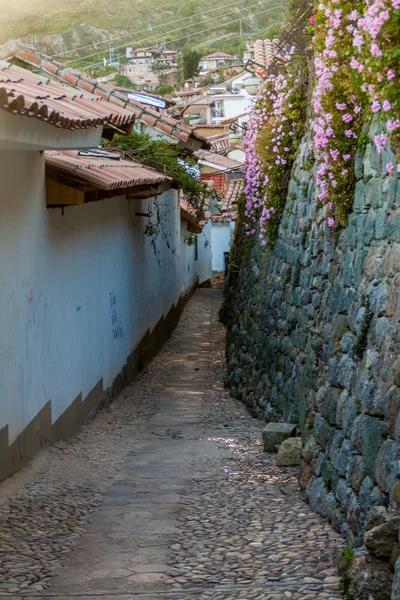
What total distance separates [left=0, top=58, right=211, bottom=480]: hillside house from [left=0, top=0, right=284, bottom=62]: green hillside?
4101 inches

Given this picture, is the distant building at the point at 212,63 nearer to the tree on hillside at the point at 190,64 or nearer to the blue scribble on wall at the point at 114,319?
the tree on hillside at the point at 190,64

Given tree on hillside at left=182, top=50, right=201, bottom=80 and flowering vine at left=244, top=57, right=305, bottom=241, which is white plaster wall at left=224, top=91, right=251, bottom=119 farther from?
flowering vine at left=244, top=57, right=305, bottom=241

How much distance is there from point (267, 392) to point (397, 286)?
617 cm

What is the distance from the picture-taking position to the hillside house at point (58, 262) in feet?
23.8

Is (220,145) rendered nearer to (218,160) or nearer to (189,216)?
(218,160)

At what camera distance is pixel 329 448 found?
6.48m

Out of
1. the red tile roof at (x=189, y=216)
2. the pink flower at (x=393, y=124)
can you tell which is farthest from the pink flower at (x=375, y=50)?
the red tile roof at (x=189, y=216)

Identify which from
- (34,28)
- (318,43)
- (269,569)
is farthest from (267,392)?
(34,28)

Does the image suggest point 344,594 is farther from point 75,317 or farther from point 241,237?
point 241,237

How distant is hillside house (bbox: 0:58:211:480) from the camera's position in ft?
23.8

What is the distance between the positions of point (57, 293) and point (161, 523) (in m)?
3.73

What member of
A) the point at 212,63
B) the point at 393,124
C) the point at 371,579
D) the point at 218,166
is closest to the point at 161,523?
the point at 371,579

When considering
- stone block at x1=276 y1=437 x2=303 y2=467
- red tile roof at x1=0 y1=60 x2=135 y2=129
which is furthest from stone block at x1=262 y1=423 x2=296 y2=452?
red tile roof at x1=0 y1=60 x2=135 y2=129

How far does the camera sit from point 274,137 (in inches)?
450
